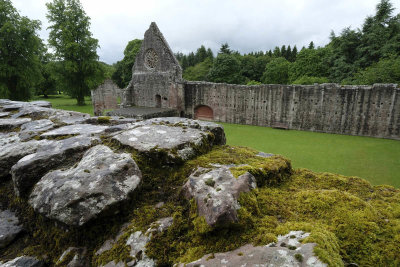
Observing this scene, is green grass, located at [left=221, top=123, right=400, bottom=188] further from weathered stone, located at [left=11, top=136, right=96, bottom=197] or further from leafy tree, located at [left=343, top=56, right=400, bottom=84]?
leafy tree, located at [left=343, top=56, right=400, bottom=84]

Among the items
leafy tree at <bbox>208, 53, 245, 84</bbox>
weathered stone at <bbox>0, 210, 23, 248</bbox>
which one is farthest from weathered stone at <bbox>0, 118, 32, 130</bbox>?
leafy tree at <bbox>208, 53, 245, 84</bbox>

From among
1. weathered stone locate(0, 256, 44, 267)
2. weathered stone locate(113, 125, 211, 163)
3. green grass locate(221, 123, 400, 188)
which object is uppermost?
weathered stone locate(113, 125, 211, 163)

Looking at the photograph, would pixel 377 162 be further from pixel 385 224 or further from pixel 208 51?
pixel 208 51

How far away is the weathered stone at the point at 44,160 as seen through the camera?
6.21 feet

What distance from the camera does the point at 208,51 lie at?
69.8 meters

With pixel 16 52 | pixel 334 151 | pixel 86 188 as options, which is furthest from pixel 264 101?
pixel 16 52

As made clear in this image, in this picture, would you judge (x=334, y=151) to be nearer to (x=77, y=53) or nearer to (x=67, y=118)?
(x=67, y=118)

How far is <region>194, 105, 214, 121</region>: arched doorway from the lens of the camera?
19.9 m

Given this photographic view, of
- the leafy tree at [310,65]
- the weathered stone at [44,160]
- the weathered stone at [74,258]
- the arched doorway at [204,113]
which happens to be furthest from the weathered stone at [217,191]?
the leafy tree at [310,65]

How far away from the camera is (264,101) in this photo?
55.4 feet

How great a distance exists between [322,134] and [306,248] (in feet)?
50.3

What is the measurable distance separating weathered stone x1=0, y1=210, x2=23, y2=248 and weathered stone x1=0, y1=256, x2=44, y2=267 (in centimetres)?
22

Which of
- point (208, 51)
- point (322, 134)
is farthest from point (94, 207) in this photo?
point (208, 51)

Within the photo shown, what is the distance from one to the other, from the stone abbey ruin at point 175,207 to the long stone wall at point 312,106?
48.3 ft
